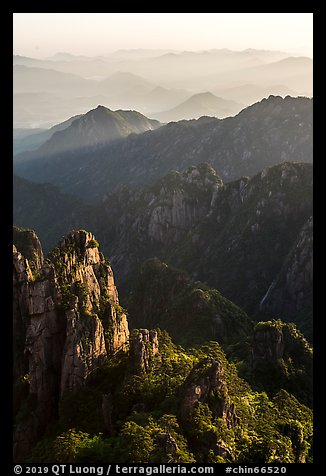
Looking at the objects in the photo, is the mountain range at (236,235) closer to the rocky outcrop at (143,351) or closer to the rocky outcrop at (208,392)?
the rocky outcrop at (143,351)

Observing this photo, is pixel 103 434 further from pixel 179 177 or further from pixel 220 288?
pixel 179 177

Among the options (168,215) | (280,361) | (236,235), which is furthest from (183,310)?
(168,215)

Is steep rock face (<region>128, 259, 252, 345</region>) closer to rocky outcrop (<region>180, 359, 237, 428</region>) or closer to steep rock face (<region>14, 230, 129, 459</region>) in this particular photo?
steep rock face (<region>14, 230, 129, 459</region>)

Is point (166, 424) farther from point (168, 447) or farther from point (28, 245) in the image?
point (28, 245)

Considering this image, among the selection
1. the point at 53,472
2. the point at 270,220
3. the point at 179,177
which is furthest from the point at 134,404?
the point at 179,177

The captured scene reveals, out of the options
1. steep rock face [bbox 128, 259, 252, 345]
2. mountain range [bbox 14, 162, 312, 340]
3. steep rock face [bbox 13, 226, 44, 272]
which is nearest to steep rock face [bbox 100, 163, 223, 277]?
mountain range [bbox 14, 162, 312, 340]
